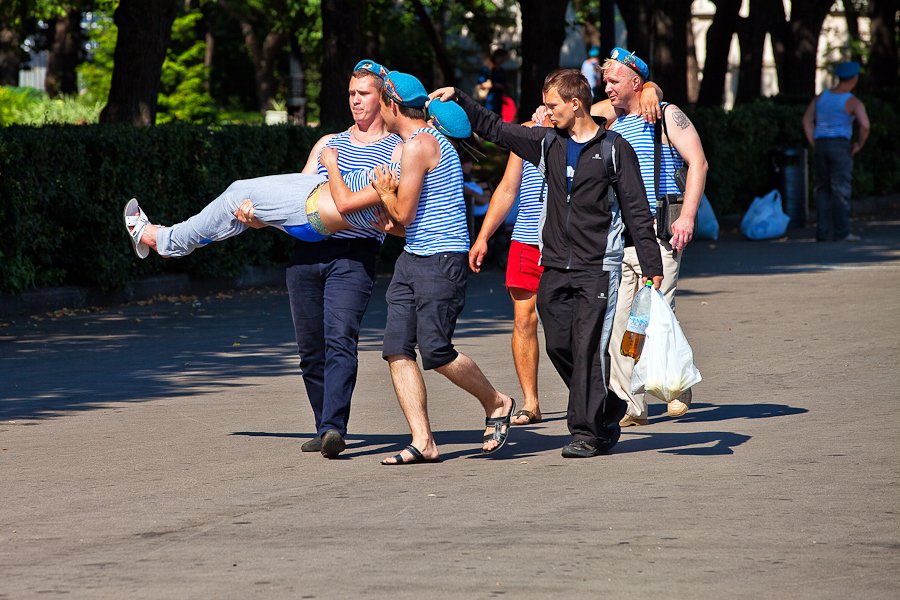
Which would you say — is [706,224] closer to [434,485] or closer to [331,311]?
[331,311]

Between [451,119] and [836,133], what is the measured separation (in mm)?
13301

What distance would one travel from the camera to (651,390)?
7.45 meters

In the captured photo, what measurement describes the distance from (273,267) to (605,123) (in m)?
9.11

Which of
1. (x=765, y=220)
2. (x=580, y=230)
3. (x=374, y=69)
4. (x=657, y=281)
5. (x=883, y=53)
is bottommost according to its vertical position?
(x=765, y=220)

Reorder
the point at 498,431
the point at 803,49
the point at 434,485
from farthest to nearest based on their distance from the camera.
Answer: the point at 803,49 → the point at 498,431 → the point at 434,485

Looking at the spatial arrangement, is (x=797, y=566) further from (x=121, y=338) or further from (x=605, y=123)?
(x=121, y=338)

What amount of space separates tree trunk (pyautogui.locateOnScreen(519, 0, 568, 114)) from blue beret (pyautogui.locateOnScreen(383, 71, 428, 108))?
16.4m

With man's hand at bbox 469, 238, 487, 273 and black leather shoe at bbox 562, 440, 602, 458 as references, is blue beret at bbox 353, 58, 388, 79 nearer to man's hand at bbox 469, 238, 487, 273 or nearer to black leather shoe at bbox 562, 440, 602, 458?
man's hand at bbox 469, 238, 487, 273

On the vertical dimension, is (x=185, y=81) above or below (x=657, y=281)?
above

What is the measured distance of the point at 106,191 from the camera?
46.3 ft

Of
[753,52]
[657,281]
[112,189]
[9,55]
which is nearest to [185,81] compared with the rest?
[9,55]

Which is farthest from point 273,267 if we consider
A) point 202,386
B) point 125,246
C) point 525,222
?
point 525,222

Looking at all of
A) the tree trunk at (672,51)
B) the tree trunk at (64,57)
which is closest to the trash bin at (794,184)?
the tree trunk at (672,51)

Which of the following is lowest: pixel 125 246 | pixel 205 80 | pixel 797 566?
pixel 797 566
